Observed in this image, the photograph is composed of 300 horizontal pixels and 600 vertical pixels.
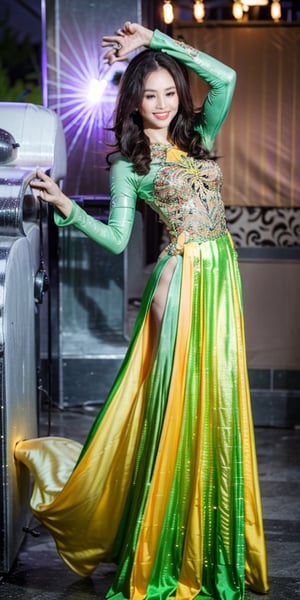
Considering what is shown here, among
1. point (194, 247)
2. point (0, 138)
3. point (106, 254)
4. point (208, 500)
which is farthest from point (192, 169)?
point (106, 254)

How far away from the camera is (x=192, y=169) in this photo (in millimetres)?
2945

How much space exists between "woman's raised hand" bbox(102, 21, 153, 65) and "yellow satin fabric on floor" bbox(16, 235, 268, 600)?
1.88ft

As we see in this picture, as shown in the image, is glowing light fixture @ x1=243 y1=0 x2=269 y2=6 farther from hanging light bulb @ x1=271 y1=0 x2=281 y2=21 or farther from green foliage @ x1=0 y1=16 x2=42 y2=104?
green foliage @ x1=0 y1=16 x2=42 y2=104

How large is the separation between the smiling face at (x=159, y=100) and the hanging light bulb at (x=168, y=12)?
225 cm

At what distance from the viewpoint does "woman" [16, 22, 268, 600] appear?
2.90 metres

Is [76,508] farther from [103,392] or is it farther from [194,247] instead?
[103,392]

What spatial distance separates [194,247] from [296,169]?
2518 millimetres

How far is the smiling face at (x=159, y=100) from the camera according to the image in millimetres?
2941

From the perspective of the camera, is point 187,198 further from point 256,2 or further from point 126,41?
point 256,2

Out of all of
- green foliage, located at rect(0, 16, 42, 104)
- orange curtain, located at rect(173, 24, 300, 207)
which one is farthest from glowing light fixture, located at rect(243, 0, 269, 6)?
green foliage, located at rect(0, 16, 42, 104)

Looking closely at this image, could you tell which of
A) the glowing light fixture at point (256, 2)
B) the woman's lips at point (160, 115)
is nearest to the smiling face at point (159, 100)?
the woman's lips at point (160, 115)

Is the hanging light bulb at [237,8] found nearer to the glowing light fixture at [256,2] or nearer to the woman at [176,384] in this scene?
the glowing light fixture at [256,2]

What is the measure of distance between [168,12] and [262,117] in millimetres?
717

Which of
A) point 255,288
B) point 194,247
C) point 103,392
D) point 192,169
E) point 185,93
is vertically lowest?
point 103,392
